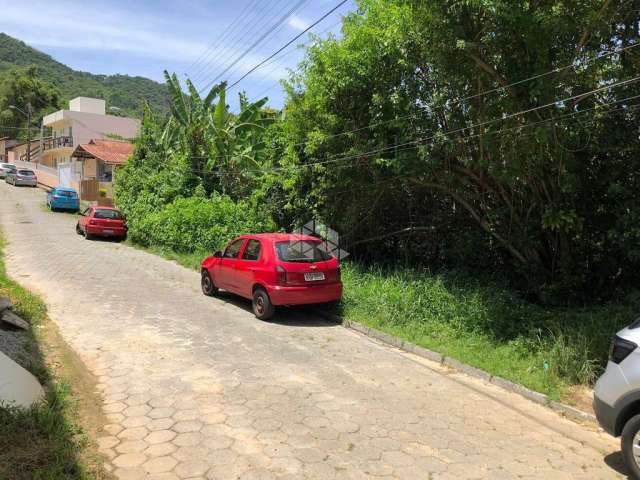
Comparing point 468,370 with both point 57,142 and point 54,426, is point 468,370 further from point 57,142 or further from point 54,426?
point 57,142

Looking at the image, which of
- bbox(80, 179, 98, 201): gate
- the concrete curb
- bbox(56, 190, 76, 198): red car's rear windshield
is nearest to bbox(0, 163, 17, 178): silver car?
bbox(80, 179, 98, 201): gate

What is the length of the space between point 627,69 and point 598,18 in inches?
43.2

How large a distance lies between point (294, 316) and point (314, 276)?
1088 mm

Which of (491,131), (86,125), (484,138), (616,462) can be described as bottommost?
(616,462)

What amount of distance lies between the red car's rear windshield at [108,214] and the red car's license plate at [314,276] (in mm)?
14996

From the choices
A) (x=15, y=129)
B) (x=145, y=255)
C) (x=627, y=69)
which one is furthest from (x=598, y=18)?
(x=15, y=129)

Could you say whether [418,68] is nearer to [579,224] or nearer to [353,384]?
[579,224]

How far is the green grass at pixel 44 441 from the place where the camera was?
375cm

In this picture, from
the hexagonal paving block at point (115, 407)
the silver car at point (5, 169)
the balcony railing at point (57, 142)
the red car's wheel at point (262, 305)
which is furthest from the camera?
the balcony railing at point (57, 142)

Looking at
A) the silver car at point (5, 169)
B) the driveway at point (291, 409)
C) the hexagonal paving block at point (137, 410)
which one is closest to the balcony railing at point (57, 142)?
the silver car at point (5, 169)

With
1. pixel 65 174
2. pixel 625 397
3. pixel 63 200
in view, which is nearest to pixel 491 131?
pixel 625 397

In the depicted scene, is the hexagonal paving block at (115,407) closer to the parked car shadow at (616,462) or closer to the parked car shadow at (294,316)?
the parked car shadow at (294,316)

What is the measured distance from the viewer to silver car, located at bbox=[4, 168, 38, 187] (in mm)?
41844

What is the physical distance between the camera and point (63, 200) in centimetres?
2977
